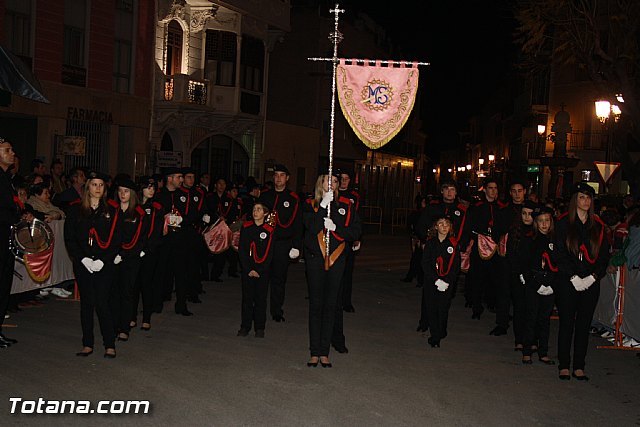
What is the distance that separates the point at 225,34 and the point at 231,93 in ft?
6.83

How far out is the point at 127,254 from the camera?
10.2 m

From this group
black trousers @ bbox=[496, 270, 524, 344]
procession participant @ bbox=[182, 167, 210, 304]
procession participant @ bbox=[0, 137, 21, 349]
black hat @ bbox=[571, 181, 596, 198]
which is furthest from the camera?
procession participant @ bbox=[182, 167, 210, 304]

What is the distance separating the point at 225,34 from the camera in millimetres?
31016

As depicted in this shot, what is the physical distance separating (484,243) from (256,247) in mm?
3569

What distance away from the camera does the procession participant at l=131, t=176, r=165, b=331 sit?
10.7 meters

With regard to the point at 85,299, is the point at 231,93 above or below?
above

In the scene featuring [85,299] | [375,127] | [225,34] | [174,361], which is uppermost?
[225,34]

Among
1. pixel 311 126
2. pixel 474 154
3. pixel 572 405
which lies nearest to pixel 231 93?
pixel 311 126

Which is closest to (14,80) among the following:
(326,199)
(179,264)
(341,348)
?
(179,264)

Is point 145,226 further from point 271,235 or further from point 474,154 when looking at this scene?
point 474,154

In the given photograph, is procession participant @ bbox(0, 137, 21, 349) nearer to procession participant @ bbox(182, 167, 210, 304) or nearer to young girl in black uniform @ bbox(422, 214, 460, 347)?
procession participant @ bbox(182, 167, 210, 304)

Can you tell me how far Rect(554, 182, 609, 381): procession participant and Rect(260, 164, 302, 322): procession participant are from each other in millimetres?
4188

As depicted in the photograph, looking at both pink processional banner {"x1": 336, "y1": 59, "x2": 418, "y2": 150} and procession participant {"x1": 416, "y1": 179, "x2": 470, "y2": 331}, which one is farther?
procession participant {"x1": 416, "y1": 179, "x2": 470, "y2": 331}

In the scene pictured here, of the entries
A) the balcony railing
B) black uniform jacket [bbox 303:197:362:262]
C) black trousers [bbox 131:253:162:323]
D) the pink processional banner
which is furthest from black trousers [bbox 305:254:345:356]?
the balcony railing
